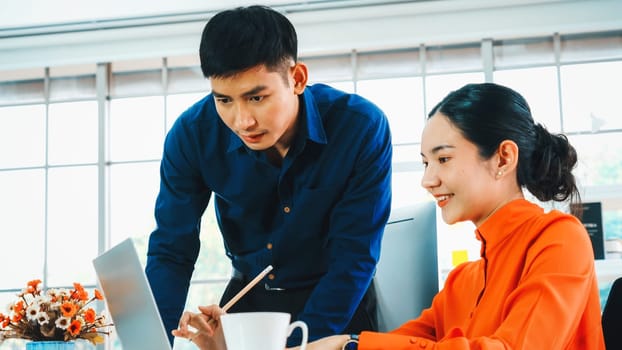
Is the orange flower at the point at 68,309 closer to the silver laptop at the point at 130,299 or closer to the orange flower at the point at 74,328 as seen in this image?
the orange flower at the point at 74,328

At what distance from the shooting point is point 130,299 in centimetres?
120

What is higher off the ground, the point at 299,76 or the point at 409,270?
the point at 299,76

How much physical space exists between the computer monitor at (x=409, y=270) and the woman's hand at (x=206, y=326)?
23.5 inches

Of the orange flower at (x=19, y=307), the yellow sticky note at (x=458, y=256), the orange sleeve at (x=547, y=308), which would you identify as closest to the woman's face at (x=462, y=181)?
the orange sleeve at (x=547, y=308)

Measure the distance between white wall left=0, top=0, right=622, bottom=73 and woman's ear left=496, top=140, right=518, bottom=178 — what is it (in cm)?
483

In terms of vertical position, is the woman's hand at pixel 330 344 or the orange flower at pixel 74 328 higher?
the woman's hand at pixel 330 344

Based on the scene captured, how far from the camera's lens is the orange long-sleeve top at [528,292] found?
3.87 ft

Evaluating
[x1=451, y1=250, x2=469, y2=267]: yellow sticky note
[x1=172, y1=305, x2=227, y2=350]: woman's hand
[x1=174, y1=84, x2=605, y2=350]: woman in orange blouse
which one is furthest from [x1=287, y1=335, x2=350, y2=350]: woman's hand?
[x1=451, y1=250, x2=469, y2=267]: yellow sticky note

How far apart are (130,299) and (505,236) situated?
2.01 ft

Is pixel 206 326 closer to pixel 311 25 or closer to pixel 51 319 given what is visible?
pixel 51 319

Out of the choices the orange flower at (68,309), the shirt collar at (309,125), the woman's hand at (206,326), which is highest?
the shirt collar at (309,125)

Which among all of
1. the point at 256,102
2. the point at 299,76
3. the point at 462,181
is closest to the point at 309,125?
the point at 299,76

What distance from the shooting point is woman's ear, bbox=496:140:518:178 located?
1.42 meters

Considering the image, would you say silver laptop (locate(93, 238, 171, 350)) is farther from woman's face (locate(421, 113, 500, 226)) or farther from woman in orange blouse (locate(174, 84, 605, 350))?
woman's face (locate(421, 113, 500, 226))
